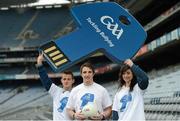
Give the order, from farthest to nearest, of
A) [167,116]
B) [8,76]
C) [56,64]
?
[8,76] < [167,116] < [56,64]

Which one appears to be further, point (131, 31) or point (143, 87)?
point (143, 87)

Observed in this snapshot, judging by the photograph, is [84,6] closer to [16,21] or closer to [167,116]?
[167,116]

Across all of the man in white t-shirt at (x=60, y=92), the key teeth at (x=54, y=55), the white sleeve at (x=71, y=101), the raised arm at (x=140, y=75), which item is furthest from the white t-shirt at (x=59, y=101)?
the key teeth at (x=54, y=55)

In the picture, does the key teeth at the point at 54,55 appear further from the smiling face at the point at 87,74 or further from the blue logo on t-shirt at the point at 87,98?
the blue logo on t-shirt at the point at 87,98

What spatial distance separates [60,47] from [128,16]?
1.95ft

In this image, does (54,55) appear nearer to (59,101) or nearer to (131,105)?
(131,105)

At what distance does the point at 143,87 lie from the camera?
164 inches

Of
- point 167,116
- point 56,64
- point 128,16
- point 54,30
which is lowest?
point 167,116

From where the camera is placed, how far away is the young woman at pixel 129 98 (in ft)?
13.9

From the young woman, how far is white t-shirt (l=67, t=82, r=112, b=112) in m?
0.11

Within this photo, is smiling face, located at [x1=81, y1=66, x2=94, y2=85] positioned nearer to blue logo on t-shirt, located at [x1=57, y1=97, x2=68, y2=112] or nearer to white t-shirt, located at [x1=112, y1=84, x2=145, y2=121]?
white t-shirt, located at [x1=112, y1=84, x2=145, y2=121]

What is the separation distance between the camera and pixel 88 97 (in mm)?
4234

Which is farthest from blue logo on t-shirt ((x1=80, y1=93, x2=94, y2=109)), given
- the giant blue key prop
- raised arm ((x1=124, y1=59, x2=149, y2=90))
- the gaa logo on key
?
the gaa logo on key

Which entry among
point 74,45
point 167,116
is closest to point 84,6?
point 74,45
